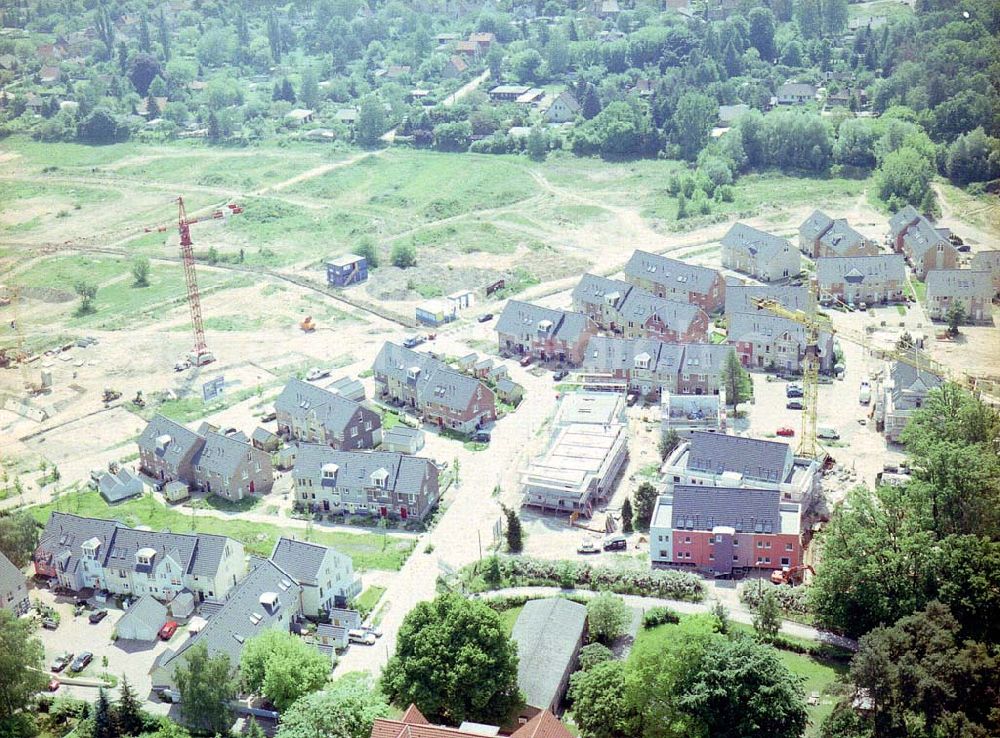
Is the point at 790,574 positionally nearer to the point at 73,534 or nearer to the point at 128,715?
the point at 128,715

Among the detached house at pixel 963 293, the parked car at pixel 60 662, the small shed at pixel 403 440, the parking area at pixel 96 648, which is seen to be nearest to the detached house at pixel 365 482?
the small shed at pixel 403 440

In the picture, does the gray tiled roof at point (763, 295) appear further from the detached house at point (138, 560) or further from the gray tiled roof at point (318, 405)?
the detached house at point (138, 560)

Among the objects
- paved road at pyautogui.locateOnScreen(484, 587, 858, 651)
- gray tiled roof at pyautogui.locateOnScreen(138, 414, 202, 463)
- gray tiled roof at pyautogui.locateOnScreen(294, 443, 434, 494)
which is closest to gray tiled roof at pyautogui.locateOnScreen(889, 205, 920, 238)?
gray tiled roof at pyautogui.locateOnScreen(294, 443, 434, 494)

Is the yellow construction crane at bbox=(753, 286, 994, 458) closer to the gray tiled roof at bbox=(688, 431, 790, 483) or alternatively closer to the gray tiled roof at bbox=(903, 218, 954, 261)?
the gray tiled roof at bbox=(688, 431, 790, 483)

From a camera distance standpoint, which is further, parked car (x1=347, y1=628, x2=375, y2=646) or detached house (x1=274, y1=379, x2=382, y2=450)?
detached house (x1=274, y1=379, x2=382, y2=450)

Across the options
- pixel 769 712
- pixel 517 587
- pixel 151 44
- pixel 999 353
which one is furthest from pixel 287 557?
pixel 151 44
